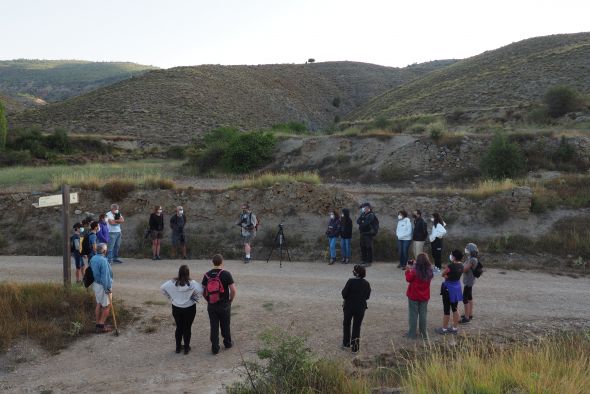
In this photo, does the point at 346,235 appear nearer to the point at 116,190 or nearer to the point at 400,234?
the point at 400,234

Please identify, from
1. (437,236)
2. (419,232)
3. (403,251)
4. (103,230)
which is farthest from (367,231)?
(103,230)

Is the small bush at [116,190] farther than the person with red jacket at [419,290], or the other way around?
the small bush at [116,190]

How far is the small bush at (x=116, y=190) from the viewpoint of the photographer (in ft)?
60.8

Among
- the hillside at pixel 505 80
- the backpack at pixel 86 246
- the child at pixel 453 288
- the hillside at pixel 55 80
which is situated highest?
the hillside at pixel 55 80

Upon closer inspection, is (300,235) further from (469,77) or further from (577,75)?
(469,77)

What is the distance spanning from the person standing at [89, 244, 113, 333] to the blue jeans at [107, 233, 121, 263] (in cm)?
499

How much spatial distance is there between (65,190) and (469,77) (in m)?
48.6

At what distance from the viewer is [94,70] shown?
165000mm

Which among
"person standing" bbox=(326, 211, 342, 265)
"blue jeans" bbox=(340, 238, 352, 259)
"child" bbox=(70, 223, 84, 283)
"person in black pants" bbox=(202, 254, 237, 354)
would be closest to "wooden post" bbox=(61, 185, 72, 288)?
"child" bbox=(70, 223, 84, 283)

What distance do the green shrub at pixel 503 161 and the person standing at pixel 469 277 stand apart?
46.2ft

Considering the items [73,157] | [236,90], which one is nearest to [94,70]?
[236,90]

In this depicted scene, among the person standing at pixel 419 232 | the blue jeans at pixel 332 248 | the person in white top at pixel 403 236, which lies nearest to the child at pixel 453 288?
the person standing at pixel 419 232

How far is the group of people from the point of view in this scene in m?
12.8

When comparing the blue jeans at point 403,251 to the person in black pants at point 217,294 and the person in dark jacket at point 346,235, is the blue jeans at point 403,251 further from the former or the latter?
the person in black pants at point 217,294
